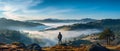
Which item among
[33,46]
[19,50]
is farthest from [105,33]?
[19,50]

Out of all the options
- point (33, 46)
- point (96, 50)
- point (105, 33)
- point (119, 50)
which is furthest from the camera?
point (105, 33)

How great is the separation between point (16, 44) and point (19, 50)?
15602 millimetres

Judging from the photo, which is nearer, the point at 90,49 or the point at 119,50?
the point at 90,49

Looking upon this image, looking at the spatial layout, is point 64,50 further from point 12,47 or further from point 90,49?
point 12,47

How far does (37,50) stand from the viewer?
135 meters

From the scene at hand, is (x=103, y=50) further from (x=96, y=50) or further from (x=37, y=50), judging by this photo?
(x=37, y=50)

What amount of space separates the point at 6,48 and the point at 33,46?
47.6ft

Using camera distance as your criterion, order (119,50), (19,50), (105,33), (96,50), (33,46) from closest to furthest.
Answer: (96,50) → (119,50) → (19,50) → (33,46) → (105,33)

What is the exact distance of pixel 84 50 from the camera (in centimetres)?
10744

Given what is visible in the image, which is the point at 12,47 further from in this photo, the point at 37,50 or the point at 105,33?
the point at 105,33

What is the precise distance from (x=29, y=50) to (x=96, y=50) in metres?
41.6

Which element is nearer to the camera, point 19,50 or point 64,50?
point 64,50

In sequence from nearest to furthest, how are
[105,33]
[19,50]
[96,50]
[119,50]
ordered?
[96,50] → [119,50] → [19,50] → [105,33]

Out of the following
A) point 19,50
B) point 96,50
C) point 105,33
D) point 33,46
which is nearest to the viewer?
point 96,50
